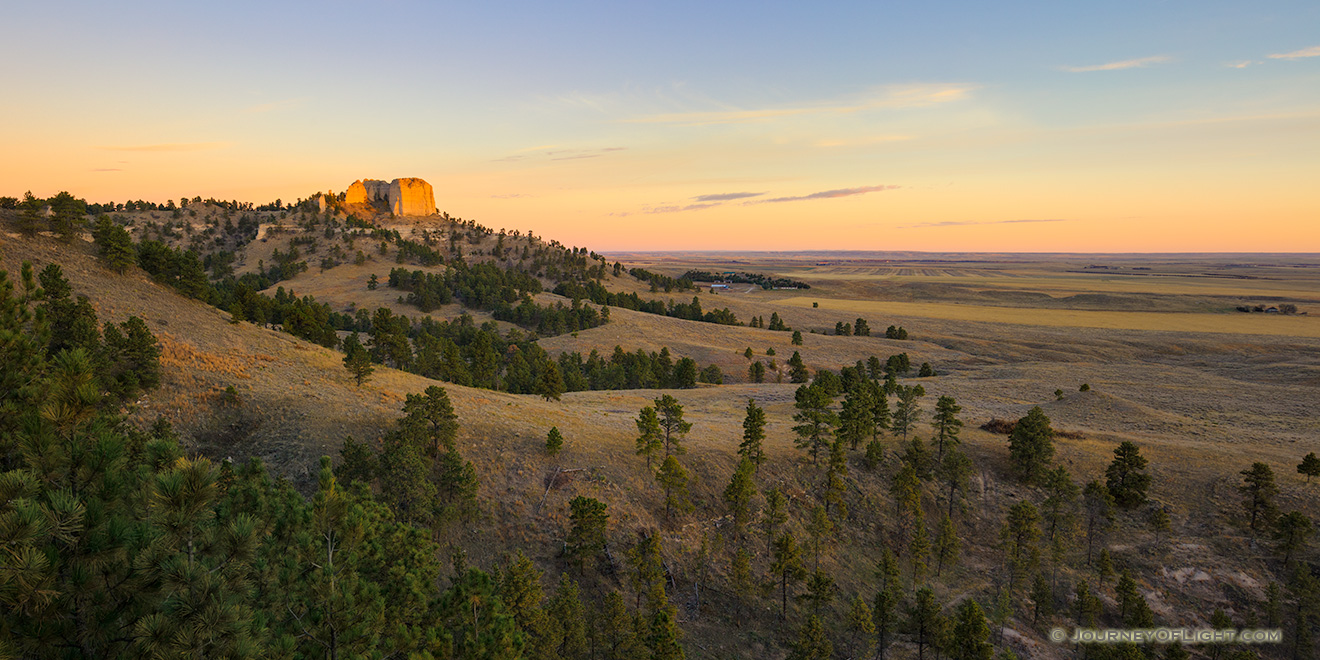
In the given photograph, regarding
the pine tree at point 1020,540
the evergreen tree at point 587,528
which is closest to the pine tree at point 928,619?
the pine tree at point 1020,540

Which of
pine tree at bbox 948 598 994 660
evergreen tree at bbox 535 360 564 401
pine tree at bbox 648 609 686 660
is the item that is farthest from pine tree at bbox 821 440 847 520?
evergreen tree at bbox 535 360 564 401

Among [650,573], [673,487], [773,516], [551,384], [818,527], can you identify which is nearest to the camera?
[650,573]

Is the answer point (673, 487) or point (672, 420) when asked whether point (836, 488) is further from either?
point (672, 420)

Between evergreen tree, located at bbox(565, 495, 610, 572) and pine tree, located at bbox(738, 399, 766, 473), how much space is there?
598 inches

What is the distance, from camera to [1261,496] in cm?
4447

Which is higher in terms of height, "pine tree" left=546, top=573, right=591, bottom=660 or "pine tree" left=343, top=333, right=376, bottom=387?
"pine tree" left=343, top=333, right=376, bottom=387

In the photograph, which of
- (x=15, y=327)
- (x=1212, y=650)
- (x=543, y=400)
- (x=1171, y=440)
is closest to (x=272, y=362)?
(x=543, y=400)

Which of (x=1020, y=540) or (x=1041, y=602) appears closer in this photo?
(x=1041, y=602)

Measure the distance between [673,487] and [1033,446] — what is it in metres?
34.4

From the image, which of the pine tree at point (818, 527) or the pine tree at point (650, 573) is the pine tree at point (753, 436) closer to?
the pine tree at point (818, 527)

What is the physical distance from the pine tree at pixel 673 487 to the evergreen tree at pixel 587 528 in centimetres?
660

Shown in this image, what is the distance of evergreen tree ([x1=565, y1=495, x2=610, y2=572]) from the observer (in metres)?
35.5

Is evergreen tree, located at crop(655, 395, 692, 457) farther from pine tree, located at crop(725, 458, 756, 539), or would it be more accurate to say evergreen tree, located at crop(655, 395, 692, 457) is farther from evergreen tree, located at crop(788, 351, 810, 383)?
evergreen tree, located at crop(788, 351, 810, 383)

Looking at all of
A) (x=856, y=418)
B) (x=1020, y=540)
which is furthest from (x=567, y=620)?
(x=1020, y=540)
